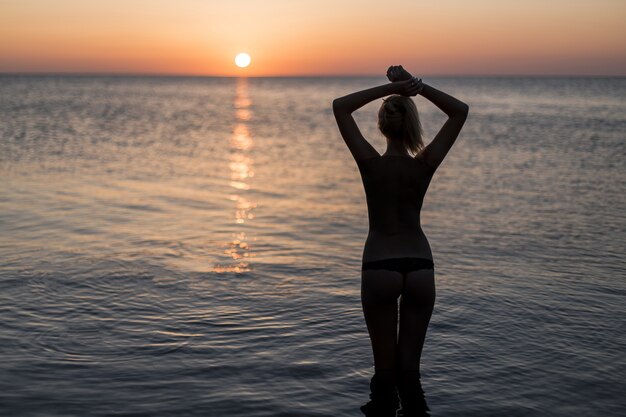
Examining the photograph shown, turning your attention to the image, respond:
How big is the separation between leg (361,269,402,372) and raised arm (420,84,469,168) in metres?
0.83

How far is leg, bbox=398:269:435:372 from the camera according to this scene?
480cm

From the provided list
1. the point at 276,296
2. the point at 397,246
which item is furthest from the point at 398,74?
the point at 276,296

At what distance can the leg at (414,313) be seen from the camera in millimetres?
4805

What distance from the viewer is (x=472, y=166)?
24906 mm

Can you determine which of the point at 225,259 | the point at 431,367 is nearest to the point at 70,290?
the point at 225,259

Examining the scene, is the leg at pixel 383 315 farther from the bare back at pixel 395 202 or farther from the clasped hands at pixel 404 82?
the clasped hands at pixel 404 82

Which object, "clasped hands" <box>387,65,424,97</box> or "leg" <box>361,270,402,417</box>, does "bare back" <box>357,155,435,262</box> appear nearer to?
"leg" <box>361,270,402,417</box>

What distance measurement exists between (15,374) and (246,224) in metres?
7.86

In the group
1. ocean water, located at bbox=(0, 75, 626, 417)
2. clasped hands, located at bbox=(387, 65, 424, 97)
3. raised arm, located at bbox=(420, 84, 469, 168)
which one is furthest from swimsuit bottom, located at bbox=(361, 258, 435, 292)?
ocean water, located at bbox=(0, 75, 626, 417)

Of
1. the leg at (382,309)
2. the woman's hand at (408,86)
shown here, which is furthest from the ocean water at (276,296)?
the woman's hand at (408,86)

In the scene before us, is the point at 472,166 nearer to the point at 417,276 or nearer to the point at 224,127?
the point at 417,276

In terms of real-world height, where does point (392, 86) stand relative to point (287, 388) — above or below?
above

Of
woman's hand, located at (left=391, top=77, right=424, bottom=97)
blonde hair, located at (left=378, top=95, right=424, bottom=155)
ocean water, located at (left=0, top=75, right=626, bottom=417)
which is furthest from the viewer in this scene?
ocean water, located at (left=0, top=75, right=626, bottom=417)

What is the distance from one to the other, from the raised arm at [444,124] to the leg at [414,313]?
780 millimetres
